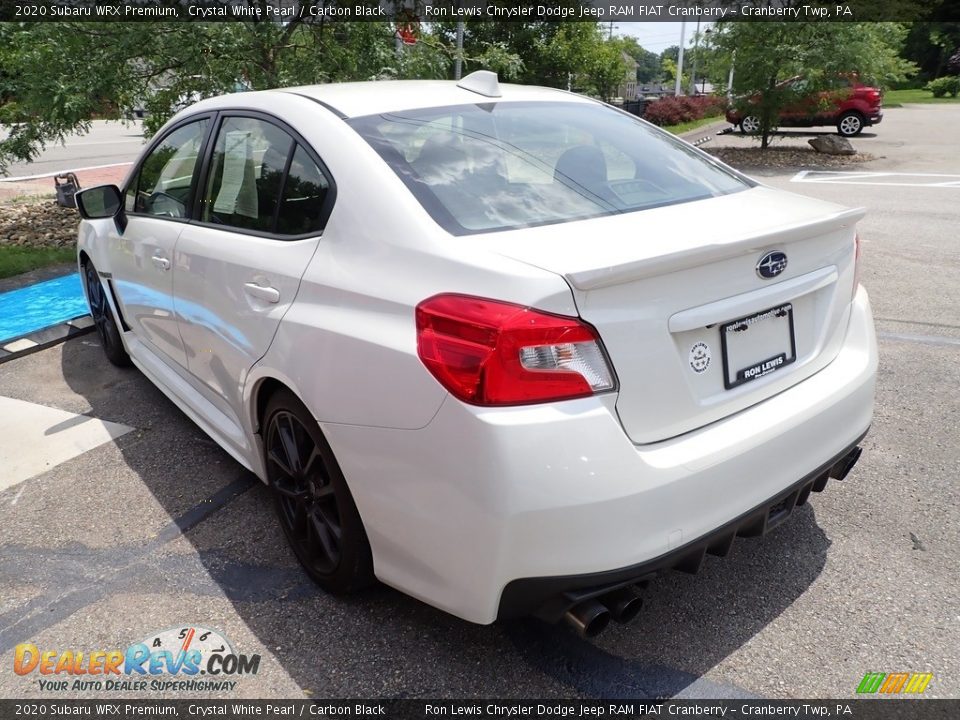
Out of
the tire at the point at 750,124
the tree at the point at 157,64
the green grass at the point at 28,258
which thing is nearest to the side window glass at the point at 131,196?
the green grass at the point at 28,258

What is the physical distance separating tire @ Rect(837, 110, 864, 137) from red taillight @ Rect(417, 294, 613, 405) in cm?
2243

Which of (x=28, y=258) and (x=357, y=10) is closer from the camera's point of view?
(x=28, y=258)

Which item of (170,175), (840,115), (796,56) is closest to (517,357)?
(170,175)

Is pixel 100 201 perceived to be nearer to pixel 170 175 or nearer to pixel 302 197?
pixel 170 175

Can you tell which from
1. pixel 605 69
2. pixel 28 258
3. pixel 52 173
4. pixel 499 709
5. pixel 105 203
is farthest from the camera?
pixel 605 69

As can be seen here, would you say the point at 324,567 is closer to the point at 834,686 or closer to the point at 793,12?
the point at 834,686

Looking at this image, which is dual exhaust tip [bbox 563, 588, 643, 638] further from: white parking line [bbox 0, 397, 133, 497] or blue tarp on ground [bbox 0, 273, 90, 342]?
blue tarp on ground [bbox 0, 273, 90, 342]

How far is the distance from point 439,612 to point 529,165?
1.55 metres

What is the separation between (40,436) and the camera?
411 centimetres

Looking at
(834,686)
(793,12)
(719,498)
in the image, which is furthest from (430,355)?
(793,12)

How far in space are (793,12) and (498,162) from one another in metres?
16.2

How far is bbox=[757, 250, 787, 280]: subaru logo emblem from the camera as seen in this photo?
2.23 m

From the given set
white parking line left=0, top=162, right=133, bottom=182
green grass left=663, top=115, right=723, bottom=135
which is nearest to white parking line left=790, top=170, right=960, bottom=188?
green grass left=663, top=115, right=723, bottom=135

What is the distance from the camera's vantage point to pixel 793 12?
15.9 m
